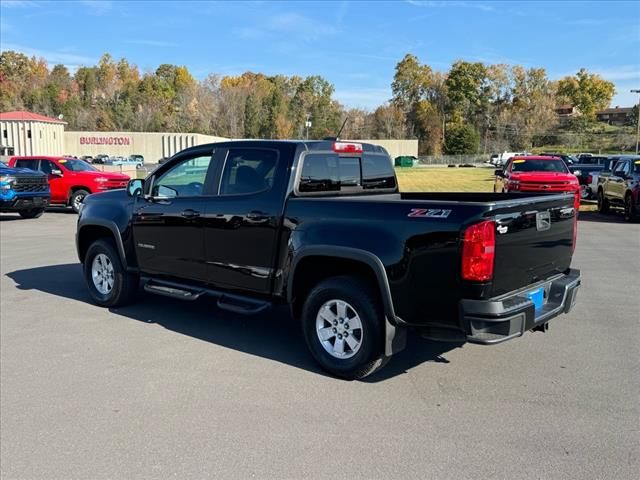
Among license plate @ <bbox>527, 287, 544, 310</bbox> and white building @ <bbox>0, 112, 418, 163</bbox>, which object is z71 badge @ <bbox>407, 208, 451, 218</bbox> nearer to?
license plate @ <bbox>527, 287, 544, 310</bbox>

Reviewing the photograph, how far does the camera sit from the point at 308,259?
481 cm

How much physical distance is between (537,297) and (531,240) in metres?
0.46

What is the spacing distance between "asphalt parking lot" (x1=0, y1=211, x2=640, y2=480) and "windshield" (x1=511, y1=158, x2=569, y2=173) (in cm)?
1174

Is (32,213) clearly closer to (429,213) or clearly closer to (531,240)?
(429,213)

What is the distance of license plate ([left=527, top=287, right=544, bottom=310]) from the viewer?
4366 millimetres

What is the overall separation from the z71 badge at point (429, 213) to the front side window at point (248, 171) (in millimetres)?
1580

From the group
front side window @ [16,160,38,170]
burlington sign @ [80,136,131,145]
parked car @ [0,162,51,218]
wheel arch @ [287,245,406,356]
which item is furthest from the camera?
burlington sign @ [80,136,131,145]

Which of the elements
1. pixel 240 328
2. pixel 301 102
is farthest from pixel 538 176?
pixel 301 102

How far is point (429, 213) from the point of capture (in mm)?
4051

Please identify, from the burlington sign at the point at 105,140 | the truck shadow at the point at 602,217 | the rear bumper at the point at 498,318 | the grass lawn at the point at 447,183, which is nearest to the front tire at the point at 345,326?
the rear bumper at the point at 498,318

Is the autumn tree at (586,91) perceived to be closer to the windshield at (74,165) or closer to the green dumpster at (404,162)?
the green dumpster at (404,162)

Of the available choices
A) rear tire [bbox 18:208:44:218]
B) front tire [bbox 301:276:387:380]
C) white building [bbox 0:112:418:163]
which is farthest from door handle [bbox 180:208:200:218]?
white building [bbox 0:112:418:163]

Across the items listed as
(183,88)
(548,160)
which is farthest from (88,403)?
(183,88)

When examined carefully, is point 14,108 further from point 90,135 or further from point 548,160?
point 548,160
